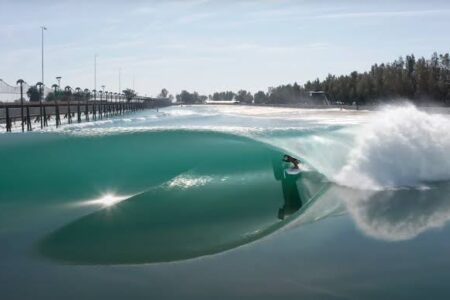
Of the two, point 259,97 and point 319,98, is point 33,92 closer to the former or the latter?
point 319,98

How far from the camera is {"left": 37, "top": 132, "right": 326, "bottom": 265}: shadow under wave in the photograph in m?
8.16

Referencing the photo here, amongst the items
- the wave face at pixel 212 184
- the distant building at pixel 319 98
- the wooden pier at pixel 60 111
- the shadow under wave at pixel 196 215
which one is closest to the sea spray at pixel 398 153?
the wave face at pixel 212 184

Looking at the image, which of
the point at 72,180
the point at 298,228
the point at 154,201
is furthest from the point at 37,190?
the point at 298,228

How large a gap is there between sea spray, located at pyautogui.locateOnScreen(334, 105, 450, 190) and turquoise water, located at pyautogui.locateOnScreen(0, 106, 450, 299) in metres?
0.04

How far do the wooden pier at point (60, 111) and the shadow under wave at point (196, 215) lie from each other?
19.3 meters

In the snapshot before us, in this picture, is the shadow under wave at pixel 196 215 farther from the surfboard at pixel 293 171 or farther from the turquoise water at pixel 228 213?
the surfboard at pixel 293 171

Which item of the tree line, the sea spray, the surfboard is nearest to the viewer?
the sea spray

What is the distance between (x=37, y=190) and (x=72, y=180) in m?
1.02

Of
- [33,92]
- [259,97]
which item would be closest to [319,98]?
[33,92]

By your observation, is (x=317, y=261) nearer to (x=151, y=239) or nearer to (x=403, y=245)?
(x=403, y=245)

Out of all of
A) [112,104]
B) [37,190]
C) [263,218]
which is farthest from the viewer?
[112,104]

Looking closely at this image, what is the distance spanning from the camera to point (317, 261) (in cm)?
745

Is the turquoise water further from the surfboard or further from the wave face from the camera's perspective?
the surfboard

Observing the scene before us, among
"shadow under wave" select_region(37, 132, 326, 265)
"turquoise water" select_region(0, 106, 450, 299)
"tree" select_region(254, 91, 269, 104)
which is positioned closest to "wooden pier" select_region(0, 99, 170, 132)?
"turquoise water" select_region(0, 106, 450, 299)
